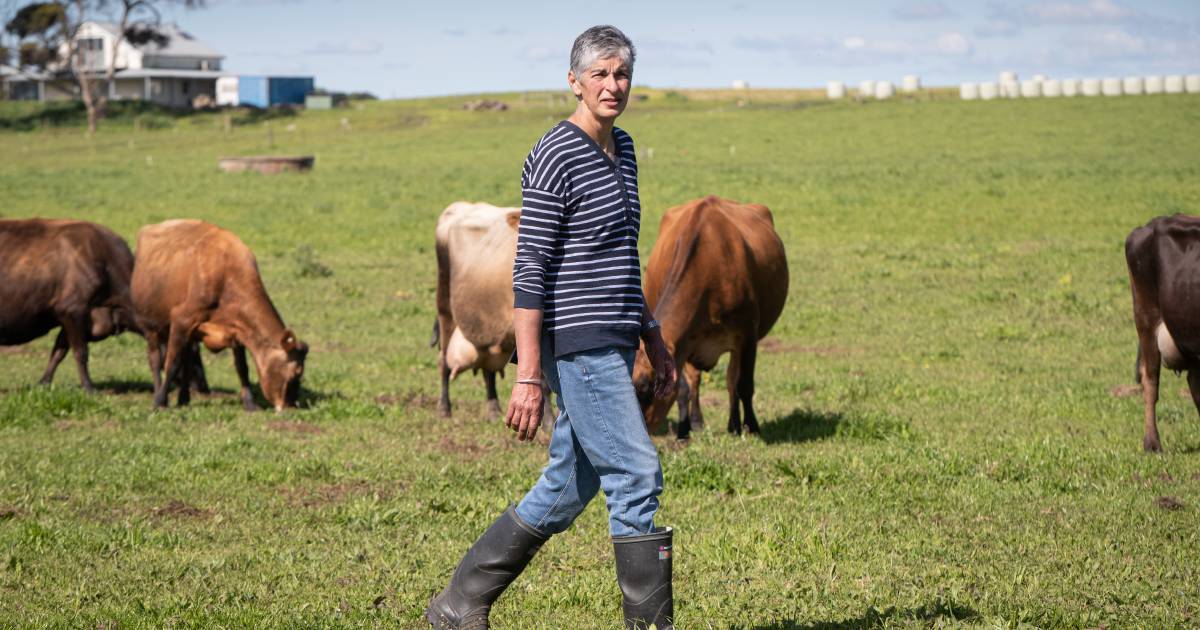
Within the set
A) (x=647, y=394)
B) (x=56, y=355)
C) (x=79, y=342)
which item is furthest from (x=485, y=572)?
(x=56, y=355)

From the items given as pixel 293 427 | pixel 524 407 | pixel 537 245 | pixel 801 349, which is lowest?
pixel 293 427

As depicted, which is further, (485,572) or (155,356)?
(155,356)

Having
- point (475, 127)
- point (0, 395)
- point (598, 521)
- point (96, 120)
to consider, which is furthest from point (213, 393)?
point (96, 120)

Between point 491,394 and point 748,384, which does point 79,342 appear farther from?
point 748,384

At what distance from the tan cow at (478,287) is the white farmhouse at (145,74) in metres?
96.6

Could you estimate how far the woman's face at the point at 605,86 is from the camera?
4.80 m

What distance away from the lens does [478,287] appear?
11.2 meters

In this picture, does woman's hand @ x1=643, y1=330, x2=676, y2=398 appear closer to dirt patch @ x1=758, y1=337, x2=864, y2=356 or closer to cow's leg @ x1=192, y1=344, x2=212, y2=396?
cow's leg @ x1=192, y1=344, x2=212, y2=396

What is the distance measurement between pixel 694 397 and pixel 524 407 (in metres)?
6.52

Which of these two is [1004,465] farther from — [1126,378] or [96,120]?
[96,120]

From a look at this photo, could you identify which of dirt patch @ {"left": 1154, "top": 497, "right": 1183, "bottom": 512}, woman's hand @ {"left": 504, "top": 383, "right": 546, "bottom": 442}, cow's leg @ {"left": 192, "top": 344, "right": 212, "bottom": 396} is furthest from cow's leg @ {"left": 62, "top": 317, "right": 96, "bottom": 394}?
dirt patch @ {"left": 1154, "top": 497, "right": 1183, "bottom": 512}

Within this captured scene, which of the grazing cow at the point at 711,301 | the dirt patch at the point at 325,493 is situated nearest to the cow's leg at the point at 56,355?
the dirt patch at the point at 325,493

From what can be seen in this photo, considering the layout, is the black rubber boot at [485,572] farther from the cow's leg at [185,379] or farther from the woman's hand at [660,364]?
the cow's leg at [185,379]

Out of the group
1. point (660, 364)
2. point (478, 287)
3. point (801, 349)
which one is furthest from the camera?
point (801, 349)
